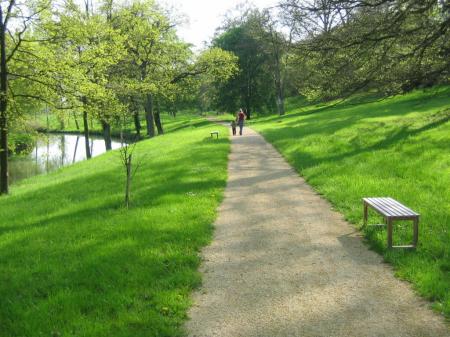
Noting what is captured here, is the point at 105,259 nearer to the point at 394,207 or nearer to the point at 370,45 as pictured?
the point at 394,207

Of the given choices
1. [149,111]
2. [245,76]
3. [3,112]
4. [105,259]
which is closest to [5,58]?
[3,112]

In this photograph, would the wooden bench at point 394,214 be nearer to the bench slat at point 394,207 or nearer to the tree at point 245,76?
the bench slat at point 394,207

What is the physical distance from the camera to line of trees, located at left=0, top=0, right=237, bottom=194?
16.2 metres

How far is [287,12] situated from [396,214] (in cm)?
833

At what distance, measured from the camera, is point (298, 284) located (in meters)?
5.68

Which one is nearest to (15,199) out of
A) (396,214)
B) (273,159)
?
(273,159)

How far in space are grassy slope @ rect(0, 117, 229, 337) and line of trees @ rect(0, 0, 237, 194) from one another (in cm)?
564

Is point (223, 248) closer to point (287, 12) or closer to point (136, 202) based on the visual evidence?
point (136, 202)

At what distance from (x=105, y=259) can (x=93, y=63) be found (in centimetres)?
1637

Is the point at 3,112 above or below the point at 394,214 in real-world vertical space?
above

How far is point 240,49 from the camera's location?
174 ft

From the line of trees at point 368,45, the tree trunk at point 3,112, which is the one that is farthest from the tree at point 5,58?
the line of trees at point 368,45

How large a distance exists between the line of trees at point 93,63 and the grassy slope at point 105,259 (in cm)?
564

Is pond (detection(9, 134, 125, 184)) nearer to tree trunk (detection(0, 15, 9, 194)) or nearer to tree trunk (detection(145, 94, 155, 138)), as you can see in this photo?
tree trunk (detection(145, 94, 155, 138))
